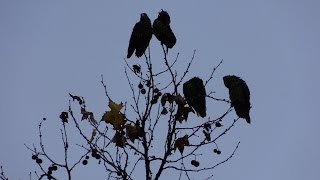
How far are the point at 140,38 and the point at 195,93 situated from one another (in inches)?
25.1

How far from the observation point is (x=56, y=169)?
4652mm

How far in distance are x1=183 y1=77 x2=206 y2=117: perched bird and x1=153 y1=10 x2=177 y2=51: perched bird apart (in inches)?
14.3

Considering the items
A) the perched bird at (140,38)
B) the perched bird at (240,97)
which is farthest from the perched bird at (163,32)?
the perched bird at (240,97)

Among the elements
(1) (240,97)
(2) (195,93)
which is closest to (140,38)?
(2) (195,93)

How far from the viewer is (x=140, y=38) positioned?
2.62m

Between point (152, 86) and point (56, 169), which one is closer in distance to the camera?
point (152, 86)

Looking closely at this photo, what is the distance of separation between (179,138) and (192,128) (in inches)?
8.3

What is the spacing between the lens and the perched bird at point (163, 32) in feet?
8.86

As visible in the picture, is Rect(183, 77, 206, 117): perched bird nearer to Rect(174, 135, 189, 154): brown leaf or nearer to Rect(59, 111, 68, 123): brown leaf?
Rect(174, 135, 189, 154): brown leaf

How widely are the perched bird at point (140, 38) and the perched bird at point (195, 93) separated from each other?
49cm

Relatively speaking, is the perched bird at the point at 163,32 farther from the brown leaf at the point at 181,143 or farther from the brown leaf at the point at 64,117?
the brown leaf at the point at 64,117

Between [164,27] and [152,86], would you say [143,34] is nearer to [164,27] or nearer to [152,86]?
[164,27]

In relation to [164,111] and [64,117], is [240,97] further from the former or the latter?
[64,117]

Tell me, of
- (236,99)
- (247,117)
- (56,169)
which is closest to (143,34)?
(236,99)
